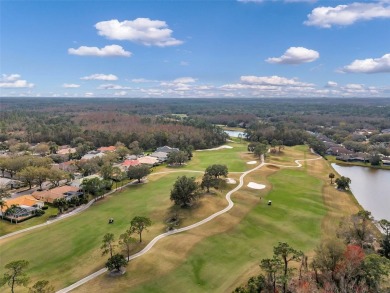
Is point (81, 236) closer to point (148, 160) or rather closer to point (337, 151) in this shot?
point (148, 160)

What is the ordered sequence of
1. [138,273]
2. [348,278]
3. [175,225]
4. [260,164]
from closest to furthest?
[348,278] → [138,273] → [175,225] → [260,164]

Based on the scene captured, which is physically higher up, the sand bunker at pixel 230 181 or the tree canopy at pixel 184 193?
the tree canopy at pixel 184 193

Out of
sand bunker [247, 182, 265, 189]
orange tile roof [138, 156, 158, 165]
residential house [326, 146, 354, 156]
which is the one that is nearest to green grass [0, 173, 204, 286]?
sand bunker [247, 182, 265, 189]

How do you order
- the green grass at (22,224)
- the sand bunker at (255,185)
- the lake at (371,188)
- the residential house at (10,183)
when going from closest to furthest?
the green grass at (22,224), the lake at (371,188), the sand bunker at (255,185), the residential house at (10,183)

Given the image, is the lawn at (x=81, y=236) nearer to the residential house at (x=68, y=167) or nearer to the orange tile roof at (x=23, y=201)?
the orange tile roof at (x=23, y=201)

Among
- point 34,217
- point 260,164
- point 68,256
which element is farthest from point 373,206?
point 34,217

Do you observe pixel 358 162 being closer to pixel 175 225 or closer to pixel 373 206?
pixel 373 206

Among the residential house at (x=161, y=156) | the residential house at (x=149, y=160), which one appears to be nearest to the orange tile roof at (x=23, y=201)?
the residential house at (x=149, y=160)
